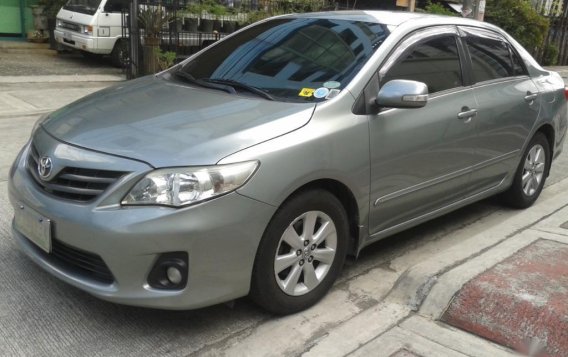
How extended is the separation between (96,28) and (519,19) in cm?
1239

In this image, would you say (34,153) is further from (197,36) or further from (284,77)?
(197,36)

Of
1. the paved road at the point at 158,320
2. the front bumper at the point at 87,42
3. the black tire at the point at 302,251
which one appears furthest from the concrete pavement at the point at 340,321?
the front bumper at the point at 87,42

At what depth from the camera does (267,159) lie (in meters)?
2.98

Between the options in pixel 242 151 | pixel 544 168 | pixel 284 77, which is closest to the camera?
pixel 242 151

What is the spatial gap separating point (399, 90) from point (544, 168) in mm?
2652

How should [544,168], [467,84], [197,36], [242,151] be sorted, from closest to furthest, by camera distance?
[242,151], [467,84], [544,168], [197,36]

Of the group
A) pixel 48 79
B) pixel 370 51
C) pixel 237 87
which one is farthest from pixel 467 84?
pixel 48 79

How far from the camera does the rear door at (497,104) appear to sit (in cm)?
447

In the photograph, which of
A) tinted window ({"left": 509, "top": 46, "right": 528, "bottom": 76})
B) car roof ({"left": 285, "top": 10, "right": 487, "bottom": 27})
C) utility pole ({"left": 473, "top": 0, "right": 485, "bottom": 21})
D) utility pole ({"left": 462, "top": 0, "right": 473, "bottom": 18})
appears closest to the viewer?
car roof ({"left": 285, "top": 10, "right": 487, "bottom": 27})

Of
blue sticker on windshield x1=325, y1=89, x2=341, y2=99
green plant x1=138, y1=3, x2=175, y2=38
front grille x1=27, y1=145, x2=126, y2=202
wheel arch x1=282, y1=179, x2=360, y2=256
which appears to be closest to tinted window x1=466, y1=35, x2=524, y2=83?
blue sticker on windshield x1=325, y1=89, x2=341, y2=99

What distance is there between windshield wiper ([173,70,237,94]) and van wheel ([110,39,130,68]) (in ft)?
27.3

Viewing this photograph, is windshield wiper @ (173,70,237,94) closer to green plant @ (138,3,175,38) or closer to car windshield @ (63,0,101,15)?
green plant @ (138,3,175,38)

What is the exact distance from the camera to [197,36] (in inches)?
505

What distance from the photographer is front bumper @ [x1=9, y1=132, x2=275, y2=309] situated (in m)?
2.75
